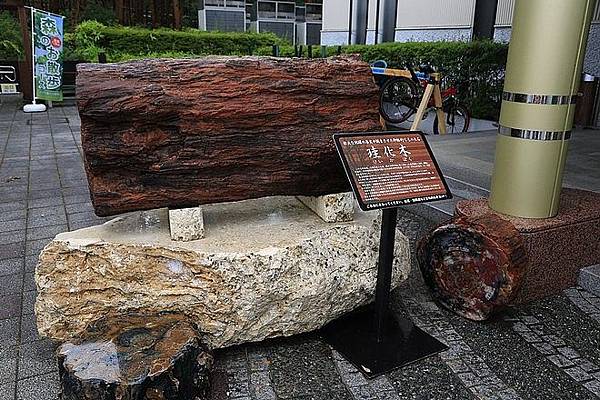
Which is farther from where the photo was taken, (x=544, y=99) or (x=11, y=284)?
(x=11, y=284)

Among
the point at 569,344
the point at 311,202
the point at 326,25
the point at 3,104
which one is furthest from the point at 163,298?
the point at 326,25

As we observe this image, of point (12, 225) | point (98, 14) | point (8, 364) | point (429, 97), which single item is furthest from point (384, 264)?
point (98, 14)

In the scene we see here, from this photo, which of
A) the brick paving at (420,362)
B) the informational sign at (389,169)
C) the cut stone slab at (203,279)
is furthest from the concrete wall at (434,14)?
the cut stone slab at (203,279)

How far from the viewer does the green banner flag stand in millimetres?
9891

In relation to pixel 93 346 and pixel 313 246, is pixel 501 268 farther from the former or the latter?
pixel 93 346

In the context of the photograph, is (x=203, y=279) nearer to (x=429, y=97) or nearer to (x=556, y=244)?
(x=556, y=244)

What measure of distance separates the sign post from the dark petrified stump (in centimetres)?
68

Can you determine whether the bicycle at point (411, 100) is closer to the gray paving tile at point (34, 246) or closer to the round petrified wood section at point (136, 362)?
the gray paving tile at point (34, 246)

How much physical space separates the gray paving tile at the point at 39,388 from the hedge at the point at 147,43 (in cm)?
1191

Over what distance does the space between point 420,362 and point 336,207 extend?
935 mm

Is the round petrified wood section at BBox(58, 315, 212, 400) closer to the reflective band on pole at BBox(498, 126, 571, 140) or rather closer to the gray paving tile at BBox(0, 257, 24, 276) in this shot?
the gray paving tile at BBox(0, 257, 24, 276)

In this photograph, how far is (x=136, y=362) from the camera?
1990 mm

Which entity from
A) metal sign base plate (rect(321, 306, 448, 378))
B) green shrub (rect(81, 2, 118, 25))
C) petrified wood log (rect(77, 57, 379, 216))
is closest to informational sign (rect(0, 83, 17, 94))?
green shrub (rect(81, 2, 118, 25))

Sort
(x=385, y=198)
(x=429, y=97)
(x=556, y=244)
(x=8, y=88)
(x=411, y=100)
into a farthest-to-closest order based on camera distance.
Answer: (x=8, y=88), (x=411, y=100), (x=429, y=97), (x=556, y=244), (x=385, y=198)
